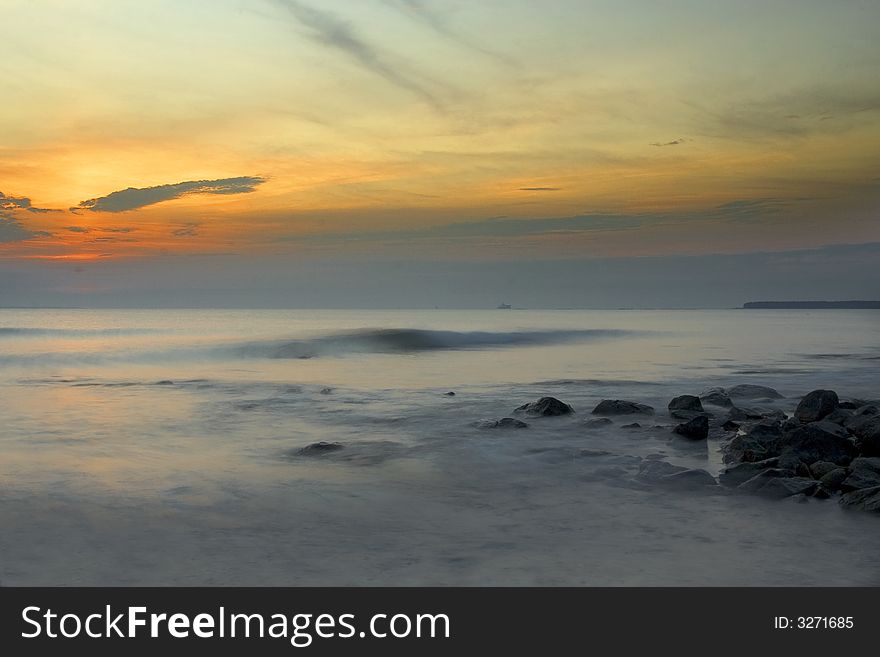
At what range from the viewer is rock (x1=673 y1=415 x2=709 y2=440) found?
1350cm

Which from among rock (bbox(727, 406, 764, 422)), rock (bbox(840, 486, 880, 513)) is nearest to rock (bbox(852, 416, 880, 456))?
rock (bbox(840, 486, 880, 513))

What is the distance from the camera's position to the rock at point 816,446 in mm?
10562

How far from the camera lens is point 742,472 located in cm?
Result: 1015

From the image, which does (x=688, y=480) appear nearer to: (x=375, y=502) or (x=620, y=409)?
(x=375, y=502)

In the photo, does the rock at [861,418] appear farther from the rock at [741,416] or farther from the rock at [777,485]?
the rock at [777,485]

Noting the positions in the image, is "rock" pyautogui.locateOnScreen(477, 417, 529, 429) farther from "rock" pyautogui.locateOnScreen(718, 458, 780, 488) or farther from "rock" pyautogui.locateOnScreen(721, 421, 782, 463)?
"rock" pyautogui.locateOnScreen(718, 458, 780, 488)

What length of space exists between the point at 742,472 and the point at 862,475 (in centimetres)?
142

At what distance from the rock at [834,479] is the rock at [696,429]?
151 inches

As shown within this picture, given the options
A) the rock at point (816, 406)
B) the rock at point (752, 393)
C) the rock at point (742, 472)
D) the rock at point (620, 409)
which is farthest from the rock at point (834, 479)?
the rock at point (752, 393)

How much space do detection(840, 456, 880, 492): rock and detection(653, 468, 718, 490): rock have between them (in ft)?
5.16

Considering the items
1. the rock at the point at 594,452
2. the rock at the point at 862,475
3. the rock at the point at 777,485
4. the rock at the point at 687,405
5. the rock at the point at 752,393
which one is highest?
the rock at the point at 862,475
